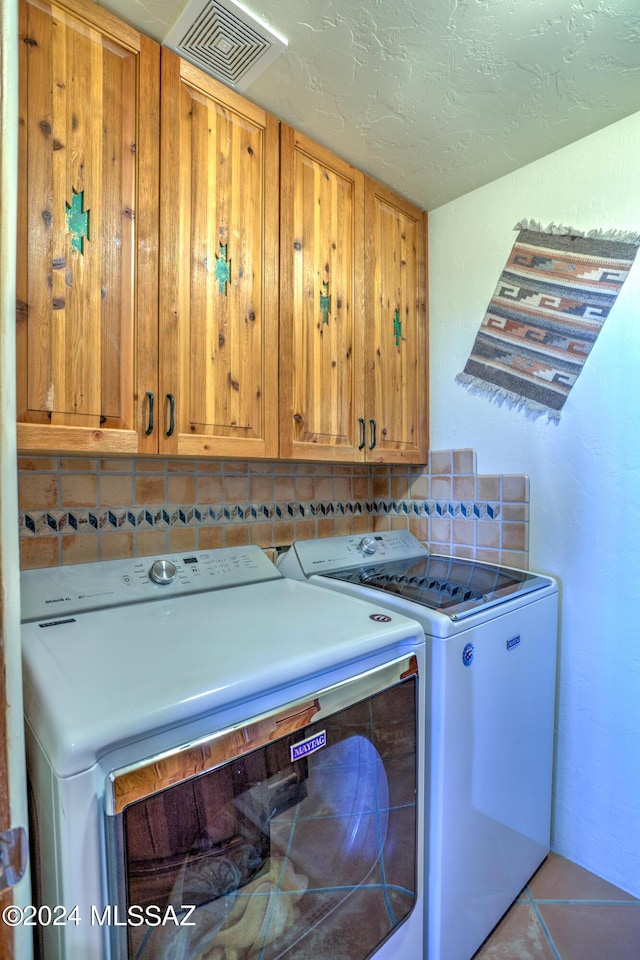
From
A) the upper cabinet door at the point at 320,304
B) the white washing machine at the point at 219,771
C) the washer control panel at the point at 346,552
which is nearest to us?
the white washing machine at the point at 219,771

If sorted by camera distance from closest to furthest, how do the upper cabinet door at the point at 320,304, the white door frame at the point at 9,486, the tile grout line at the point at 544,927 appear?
the white door frame at the point at 9,486 → the tile grout line at the point at 544,927 → the upper cabinet door at the point at 320,304

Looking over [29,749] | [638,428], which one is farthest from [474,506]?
[29,749]

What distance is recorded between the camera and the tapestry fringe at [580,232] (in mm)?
1389

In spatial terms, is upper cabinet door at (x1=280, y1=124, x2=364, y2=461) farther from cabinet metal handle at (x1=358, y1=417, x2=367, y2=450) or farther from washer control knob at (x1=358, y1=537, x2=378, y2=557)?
washer control knob at (x1=358, y1=537, x2=378, y2=557)

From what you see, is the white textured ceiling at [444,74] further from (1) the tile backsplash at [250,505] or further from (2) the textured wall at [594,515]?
(1) the tile backsplash at [250,505]

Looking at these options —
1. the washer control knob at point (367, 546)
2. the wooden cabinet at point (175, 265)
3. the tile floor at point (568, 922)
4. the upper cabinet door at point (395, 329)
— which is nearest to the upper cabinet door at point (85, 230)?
the wooden cabinet at point (175, 265)

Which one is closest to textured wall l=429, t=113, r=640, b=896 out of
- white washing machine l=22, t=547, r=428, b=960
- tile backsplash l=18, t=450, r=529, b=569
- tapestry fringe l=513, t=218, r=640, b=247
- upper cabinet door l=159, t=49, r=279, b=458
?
tapestry fringe l=513, t=218, r=640, b=247

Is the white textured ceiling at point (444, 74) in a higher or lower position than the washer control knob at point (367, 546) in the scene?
higher

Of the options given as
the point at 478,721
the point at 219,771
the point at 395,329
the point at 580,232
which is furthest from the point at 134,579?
the point at 580,232

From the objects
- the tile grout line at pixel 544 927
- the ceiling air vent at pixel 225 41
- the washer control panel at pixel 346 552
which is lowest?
the tile grout line at pixel 544 927

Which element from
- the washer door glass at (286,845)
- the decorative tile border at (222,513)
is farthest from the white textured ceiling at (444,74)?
the washer door glass at (286,845)

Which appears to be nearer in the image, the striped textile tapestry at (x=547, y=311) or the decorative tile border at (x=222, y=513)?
the decorative tile border at (x=222, y=513)

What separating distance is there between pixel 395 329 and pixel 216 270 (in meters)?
0.80

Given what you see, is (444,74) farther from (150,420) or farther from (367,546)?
(367,546)
